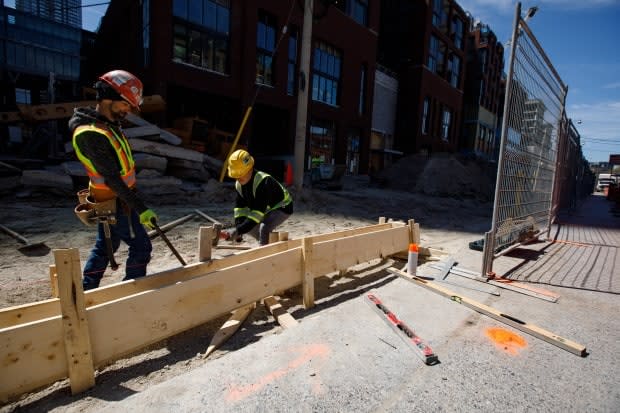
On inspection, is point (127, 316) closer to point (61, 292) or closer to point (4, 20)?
point (61, 292)

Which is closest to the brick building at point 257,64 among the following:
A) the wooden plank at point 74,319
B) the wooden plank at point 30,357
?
the wooden plank at point 74,319

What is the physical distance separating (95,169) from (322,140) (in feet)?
62.3

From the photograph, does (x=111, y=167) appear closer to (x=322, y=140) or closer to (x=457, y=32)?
(x=322, y=140)

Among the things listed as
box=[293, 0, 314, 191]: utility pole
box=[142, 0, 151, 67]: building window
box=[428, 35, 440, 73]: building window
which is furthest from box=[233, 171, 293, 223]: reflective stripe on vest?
box=[428, 35, 440, 73]: building window

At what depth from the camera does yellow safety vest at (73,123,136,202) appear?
94.1 inches

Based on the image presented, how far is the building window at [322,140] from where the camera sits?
20.1 metres

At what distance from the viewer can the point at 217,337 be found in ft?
8.07

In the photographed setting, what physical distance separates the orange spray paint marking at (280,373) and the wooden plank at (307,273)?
78 cm

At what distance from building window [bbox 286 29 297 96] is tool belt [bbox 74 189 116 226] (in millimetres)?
16362

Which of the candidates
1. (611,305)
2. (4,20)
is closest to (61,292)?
(611,305)

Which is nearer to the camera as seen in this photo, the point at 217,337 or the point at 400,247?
the point at 217,337

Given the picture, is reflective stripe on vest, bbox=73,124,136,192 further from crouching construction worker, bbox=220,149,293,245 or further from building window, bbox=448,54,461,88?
building window, bbox=448,54,461,88

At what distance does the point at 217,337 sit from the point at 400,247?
3.04 metres

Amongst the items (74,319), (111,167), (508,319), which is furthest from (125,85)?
(508,319)
